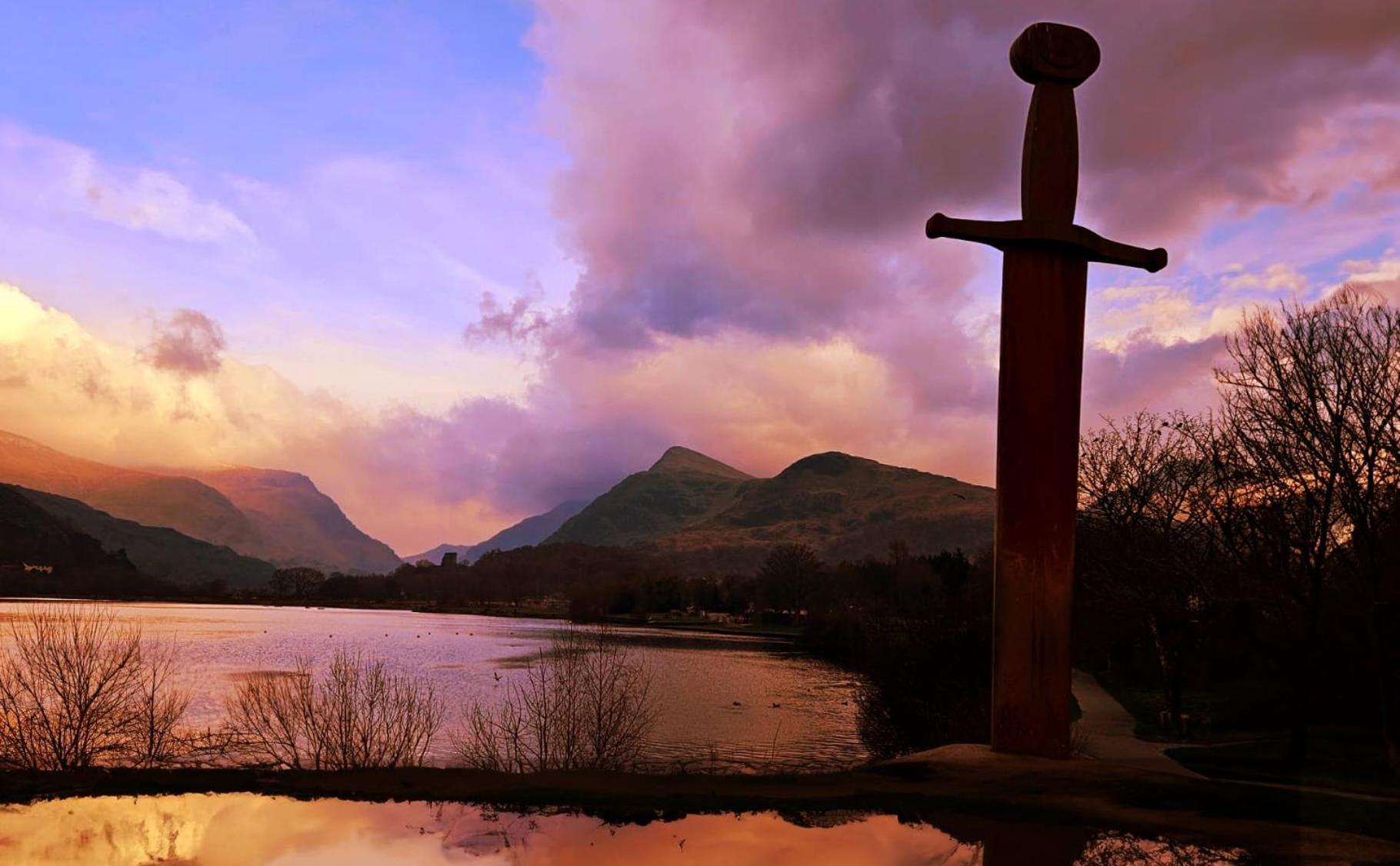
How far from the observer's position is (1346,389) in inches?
812

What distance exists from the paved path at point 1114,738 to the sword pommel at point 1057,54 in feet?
34.2

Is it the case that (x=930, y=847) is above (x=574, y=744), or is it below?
above

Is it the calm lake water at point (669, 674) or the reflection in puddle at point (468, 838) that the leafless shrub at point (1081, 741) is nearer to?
the calm lake water at point (669, 674)

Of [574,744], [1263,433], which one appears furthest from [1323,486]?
[574,744]

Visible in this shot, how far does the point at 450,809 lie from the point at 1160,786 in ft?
24.5

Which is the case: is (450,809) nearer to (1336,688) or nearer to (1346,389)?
(1346,389)

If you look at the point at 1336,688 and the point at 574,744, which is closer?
the point at 574,744

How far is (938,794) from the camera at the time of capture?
10125mm

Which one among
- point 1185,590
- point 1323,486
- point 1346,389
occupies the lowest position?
point 1185,590

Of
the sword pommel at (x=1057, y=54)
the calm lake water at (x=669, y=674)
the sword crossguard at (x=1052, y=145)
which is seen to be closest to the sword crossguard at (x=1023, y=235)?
the sword crossguard at (x=1052, y=145)

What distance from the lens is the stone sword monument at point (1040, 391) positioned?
416 inches

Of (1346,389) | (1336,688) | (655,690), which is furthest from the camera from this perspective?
(655,690)

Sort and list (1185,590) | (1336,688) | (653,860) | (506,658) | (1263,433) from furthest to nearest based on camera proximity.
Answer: (506,658) < (1336,688) < (1185,590) < (1263,433) < (653,860)

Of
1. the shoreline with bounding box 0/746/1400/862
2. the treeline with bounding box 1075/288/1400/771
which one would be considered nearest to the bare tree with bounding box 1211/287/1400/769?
the treeline with bounding box 1075/288/1400/771
